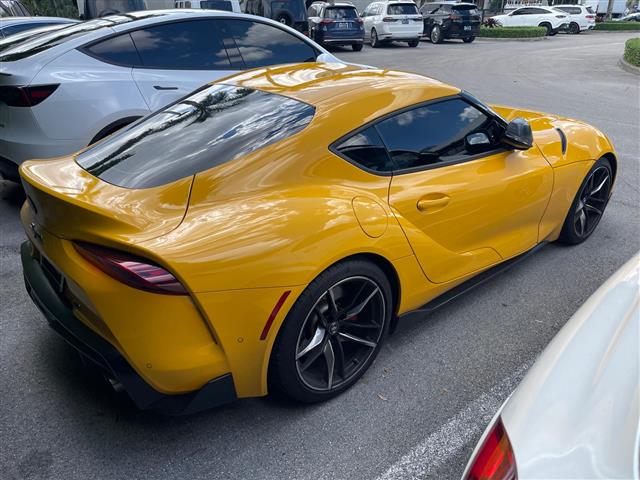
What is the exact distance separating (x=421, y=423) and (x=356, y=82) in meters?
1.79

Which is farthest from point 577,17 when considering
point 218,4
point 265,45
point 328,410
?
point 328,410

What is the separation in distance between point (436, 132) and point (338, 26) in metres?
16.8

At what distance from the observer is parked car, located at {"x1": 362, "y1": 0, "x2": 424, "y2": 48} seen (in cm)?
2027

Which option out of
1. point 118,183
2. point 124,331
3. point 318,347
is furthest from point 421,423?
point 118,183

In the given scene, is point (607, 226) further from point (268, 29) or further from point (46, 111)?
point (46, 111)

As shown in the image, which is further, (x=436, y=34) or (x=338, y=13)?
(x=436, y=34)

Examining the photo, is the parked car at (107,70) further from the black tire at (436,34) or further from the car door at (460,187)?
the black tire at (436,34)

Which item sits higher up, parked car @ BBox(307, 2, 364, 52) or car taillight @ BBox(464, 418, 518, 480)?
car taillight @ BBox(464, 418, 518, 480)

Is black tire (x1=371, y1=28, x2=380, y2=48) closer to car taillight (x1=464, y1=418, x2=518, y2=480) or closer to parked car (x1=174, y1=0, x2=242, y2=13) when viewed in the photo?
parked car (x1=174, y1=0, x2=242, y2=13)

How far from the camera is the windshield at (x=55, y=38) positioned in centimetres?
433

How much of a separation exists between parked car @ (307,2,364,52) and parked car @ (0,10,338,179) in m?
14.0

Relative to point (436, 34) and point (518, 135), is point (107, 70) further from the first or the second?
point (436, 34)

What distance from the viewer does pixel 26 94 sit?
397 centimetres

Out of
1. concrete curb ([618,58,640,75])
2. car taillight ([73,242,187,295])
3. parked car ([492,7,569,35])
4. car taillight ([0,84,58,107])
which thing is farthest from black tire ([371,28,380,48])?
car taillight ([73,242,187,295])
